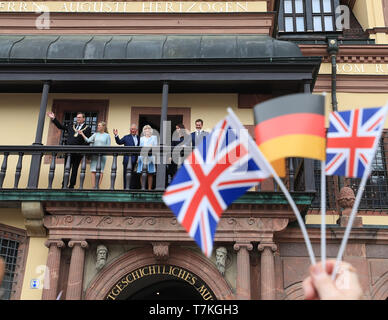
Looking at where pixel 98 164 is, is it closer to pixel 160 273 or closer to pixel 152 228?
pixel 152 228

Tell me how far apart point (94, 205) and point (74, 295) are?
5.77ft

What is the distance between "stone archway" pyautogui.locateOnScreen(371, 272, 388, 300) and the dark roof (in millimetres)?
5172

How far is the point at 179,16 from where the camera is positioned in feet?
48.6

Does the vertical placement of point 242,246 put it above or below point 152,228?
below

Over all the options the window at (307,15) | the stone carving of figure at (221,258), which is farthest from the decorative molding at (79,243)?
the window at (307,15)

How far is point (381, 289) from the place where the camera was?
11.3m

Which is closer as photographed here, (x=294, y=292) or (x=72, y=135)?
(x=294, y=292)

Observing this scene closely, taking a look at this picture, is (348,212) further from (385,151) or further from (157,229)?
(157,229)

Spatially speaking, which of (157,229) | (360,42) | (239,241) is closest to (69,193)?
(157,229)

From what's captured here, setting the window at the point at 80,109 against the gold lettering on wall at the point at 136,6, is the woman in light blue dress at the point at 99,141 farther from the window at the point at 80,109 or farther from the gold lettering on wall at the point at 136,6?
the gold lettering on wall at the point at 136,6

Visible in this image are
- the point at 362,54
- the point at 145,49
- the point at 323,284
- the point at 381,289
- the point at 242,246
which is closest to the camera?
the point at 323,284

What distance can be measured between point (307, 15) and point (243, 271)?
10645mm

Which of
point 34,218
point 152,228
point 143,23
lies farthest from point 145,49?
point 34,218

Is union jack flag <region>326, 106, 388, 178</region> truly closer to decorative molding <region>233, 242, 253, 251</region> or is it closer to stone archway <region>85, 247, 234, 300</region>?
decorative molding <region>233, 242, 253, 251</region>
